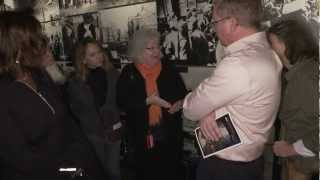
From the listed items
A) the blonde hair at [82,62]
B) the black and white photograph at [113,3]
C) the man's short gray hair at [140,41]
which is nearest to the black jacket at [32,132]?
the man's short gray hair at [140,41]

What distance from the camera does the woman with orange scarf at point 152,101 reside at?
2.93m

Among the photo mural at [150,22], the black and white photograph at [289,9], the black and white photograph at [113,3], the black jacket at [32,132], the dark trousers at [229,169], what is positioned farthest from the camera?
the black and white photograph at [113,3]

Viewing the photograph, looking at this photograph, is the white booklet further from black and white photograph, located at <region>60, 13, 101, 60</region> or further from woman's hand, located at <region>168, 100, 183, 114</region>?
black and white photograph, located at <region>60, 13, 101, 60</region>

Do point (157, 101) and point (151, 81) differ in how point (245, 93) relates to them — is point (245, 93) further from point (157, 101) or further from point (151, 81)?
point (151, 81)

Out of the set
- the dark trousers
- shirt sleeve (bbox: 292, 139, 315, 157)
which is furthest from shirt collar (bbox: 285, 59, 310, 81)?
Answer: the dark trousers

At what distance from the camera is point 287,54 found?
1984 millimetres

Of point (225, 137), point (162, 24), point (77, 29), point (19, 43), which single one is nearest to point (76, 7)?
point (77, 29)

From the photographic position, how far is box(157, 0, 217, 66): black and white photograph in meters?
2.95

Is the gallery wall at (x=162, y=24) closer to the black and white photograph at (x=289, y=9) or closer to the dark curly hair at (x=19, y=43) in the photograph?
→ the black and white photograph at (x=289, y=9)

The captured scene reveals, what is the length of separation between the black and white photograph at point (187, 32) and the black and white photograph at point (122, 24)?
0.13 metres

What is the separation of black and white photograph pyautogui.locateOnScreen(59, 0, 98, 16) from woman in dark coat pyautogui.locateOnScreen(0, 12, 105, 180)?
243 cm

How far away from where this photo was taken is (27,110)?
1655 mm

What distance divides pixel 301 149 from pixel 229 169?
32 centimetres

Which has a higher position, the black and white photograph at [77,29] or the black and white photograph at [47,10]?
the black and white photograph at [47,10]
